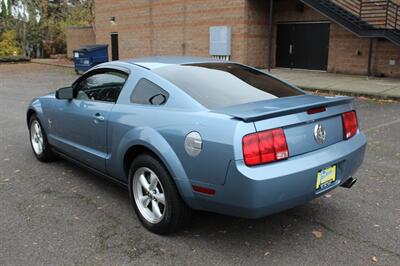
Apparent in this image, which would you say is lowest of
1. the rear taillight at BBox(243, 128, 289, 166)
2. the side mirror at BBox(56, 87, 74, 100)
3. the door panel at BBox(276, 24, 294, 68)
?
the rear taillight at BBox(243, 128, 289, 166)

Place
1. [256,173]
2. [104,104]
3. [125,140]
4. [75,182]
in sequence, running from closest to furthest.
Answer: [256,173], [125,140], [104,104], [75,182]

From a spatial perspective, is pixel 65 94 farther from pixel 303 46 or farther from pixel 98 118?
pixel 303 46

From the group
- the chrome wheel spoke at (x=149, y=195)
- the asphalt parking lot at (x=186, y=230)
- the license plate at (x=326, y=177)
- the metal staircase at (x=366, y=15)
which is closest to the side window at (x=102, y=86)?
the chrome wheel spoke at (x=149, y=195)

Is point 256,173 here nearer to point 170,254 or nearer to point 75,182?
point 170,254

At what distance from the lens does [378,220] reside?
155 inches

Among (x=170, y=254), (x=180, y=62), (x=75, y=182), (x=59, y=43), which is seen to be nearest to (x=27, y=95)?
(x=75, y=182)

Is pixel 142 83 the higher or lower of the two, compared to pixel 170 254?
higher

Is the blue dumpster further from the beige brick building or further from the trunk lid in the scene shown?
the trunk lid

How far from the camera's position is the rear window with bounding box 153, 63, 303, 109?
372 cm

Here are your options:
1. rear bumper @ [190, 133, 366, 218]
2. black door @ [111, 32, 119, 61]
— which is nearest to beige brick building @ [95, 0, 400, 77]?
black door @ [111, 32, 119, 61]

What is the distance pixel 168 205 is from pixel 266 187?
2.94 feet

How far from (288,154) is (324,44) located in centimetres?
1619

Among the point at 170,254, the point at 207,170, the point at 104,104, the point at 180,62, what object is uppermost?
the point at 180,62

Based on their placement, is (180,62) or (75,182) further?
(75,182)
